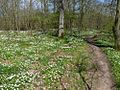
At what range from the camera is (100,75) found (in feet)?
57.9

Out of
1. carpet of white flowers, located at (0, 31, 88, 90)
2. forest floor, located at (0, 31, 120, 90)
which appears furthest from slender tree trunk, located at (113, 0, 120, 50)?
carpet of white flowers, located at (0, 31, 88, 90)

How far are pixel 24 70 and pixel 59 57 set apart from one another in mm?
4720

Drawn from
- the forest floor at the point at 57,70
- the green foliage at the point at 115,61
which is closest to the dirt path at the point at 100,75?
the forest floor at the point at 57,70

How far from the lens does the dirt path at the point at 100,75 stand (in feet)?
52.2

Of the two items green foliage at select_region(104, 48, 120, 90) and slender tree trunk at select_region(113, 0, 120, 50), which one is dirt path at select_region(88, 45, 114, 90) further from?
slender tree trunk at select_region(113, 0, 120, 50)

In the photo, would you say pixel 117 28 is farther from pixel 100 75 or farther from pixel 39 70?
pixel 39 70

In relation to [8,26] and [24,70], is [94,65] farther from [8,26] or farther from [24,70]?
[8,26]

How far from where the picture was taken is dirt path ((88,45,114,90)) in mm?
15898

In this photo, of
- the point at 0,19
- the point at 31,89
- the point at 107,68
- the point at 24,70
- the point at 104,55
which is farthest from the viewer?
the point at 0,19

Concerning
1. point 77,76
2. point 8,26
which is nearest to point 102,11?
point 8,26

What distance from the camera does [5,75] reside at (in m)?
15.0

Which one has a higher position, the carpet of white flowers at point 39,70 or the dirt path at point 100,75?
the carpet of white flowers at point 39,70

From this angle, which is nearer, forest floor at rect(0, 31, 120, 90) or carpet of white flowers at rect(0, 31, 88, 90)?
carpet of white flowers at rect(0, 31, 88, 90)

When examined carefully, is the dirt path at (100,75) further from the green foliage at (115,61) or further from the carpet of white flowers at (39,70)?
the carpet of white flowers at (39,70)
